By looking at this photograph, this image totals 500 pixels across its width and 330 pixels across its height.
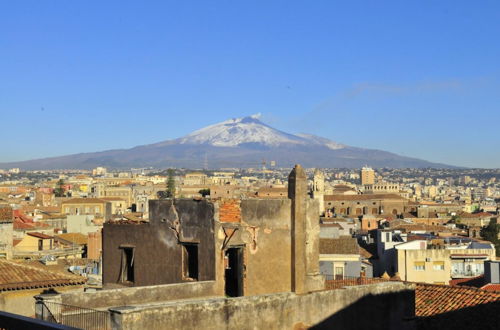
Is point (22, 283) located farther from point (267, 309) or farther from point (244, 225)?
point (267, 309)

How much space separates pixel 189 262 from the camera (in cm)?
1605

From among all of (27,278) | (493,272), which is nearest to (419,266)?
(493,272)

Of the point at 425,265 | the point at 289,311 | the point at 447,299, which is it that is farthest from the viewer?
the point at 425,265

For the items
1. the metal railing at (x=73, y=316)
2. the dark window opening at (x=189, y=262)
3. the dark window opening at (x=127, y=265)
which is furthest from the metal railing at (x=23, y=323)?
the dark window opening at (x=127, y=265)

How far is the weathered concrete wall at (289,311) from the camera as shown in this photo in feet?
38.6

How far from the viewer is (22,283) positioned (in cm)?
1914

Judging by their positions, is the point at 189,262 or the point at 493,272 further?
the point at 493,272

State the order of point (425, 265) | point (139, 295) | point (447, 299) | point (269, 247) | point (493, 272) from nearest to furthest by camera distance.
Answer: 1. point (139, 295)
2. point (269, 247)
3. point (447, 299)
4. point (493, 272)
5. point (425, 265)

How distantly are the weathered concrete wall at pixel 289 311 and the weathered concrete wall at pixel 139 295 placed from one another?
5.18ft

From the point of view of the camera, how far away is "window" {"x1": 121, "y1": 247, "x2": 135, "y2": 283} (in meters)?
17.5

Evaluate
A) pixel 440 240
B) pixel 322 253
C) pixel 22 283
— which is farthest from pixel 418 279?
pixel 22 283

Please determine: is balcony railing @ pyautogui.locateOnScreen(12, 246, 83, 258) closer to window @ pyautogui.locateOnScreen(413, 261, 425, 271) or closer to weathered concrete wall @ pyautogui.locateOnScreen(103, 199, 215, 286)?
window @ pyautogui.locateOnScreen(413, 261, 425, 271)

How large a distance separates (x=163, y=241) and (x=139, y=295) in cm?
253

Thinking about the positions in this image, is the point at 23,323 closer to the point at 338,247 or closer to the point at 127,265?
the point at 127,265
